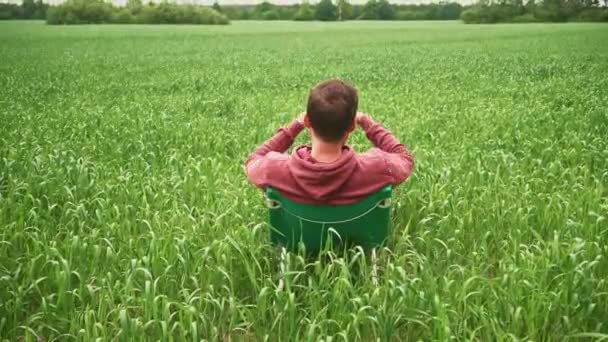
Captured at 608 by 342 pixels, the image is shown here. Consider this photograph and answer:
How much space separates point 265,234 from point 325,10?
4337 inches

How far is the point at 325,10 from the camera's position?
11031 cm

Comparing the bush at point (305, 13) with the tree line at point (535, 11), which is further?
the bush at point (305, 13)

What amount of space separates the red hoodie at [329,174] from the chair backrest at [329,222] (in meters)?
0.06

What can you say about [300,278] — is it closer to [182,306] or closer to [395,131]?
[182,306]

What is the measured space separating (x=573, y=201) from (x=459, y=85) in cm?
1229

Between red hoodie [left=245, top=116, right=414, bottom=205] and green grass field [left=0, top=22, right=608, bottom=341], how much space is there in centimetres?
42

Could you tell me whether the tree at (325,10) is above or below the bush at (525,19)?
above

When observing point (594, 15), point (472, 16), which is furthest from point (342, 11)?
point (594, 15)

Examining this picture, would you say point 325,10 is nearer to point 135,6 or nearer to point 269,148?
point 135,6

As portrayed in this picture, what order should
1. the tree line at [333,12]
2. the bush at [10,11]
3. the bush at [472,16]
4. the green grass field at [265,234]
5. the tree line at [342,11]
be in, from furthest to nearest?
the tree line at [342,11] → the bush at [472,16] → the tree line at [333,12] → the bush at [10,11] → the green grass field at [265,234]

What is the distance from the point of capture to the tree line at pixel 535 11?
262 ft

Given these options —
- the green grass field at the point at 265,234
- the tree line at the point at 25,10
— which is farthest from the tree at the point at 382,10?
the green grass field at the point at 265,234

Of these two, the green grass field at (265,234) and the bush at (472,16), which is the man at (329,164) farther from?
the bush at (472,16)

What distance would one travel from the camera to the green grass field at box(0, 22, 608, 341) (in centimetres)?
340
